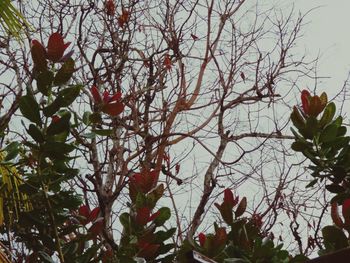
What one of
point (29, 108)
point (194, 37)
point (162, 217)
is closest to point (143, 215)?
point (162, 217)

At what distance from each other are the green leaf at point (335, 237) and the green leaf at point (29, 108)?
111 cm

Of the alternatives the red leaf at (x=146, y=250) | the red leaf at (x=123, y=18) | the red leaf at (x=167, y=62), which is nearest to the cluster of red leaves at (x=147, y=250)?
the red leaf at (x=146, y=250)

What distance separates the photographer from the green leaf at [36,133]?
6.40 feet

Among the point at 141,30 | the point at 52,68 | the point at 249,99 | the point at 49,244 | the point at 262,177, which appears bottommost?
the point at 49,244

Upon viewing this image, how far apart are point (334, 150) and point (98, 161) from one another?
2.48m

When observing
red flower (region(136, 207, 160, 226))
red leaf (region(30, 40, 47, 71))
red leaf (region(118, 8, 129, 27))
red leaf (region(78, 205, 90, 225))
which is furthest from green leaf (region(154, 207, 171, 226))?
red leaf (region(118, 8, 129, 27))

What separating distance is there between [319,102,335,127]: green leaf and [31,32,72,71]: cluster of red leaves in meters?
1.08

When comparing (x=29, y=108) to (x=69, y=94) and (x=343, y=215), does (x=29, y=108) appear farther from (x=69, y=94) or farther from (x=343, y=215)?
(x=343, y=215)

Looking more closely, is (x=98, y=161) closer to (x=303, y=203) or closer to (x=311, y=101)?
(x=303, y=203)

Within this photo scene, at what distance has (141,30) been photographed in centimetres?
550

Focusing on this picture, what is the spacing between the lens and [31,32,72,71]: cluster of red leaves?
202cm

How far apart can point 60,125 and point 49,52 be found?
0.93ft

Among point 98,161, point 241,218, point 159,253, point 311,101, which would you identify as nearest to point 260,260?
point 241,218

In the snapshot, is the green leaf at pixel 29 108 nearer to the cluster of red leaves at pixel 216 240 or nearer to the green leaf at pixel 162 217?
the green leaf at pixel 162 217
